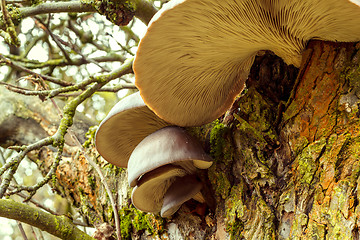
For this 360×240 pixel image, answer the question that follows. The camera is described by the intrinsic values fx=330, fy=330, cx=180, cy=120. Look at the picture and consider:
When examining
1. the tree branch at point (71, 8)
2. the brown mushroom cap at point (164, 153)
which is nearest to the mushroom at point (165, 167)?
the brown mushroom cap at point (164, 153)

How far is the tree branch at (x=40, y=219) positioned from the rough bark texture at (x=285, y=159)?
1.39 ft

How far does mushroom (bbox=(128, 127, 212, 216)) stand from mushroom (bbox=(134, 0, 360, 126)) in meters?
0.18

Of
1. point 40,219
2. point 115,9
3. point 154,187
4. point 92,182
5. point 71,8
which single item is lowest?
point 92,182

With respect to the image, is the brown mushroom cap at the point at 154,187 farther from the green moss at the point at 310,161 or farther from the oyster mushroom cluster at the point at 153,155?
the green moss at the point at 310,161

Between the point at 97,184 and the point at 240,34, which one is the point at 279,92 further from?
the point at 97,184

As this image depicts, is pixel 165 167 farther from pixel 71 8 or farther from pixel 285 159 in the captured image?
pixel 71 8

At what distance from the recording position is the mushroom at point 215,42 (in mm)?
1148

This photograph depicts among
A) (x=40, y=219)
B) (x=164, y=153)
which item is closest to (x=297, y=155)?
(x=164, y=153)

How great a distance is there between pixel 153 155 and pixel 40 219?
561 mm

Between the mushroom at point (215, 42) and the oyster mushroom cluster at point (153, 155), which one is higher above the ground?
the mushroom at point (215, 42)

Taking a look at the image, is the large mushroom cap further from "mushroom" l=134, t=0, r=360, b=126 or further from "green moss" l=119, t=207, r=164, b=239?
"green moss" l=119, t=207, r=164, b=239

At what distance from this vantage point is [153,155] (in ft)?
4.65

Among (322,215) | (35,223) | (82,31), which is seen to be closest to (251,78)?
(322,215)

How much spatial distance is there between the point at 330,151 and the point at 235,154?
0.45 meters
